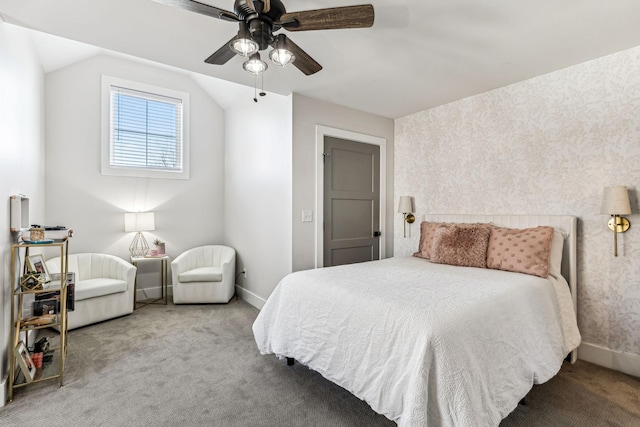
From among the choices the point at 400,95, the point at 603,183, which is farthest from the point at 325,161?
the point at 603,183

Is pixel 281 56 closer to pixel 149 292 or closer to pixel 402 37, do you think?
pixel 402 37

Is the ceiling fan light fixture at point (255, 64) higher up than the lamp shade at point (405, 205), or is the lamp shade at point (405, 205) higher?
the ceiling fan light fixture at point (255, 64)

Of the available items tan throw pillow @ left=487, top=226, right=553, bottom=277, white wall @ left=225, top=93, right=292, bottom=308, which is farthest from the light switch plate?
tan throw pillow @ left=487, top=226, right=553, bottom=277

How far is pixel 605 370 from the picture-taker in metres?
2.44

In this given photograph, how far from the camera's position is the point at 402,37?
2170mm

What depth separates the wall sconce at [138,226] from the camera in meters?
3.99

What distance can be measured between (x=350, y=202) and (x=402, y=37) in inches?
75.9

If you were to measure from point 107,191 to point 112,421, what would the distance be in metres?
3.13

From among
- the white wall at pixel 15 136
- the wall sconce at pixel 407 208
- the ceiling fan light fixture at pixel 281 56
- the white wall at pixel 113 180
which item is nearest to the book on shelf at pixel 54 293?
the white wall at pixel 15 136

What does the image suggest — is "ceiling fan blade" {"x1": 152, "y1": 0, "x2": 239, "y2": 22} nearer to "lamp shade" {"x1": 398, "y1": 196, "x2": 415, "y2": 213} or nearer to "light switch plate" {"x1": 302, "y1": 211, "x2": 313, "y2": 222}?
"light switch plate" {"x1": 302, "y1": 211, "x2": 313, "y2": 222}

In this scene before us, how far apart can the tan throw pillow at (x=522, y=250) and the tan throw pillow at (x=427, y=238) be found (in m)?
0.60

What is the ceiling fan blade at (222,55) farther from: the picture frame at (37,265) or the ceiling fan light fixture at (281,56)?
the picture frame at (37,265)

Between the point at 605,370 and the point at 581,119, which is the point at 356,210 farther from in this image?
the point at 605,370

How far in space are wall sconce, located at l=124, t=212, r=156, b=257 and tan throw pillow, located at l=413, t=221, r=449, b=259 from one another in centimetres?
338
